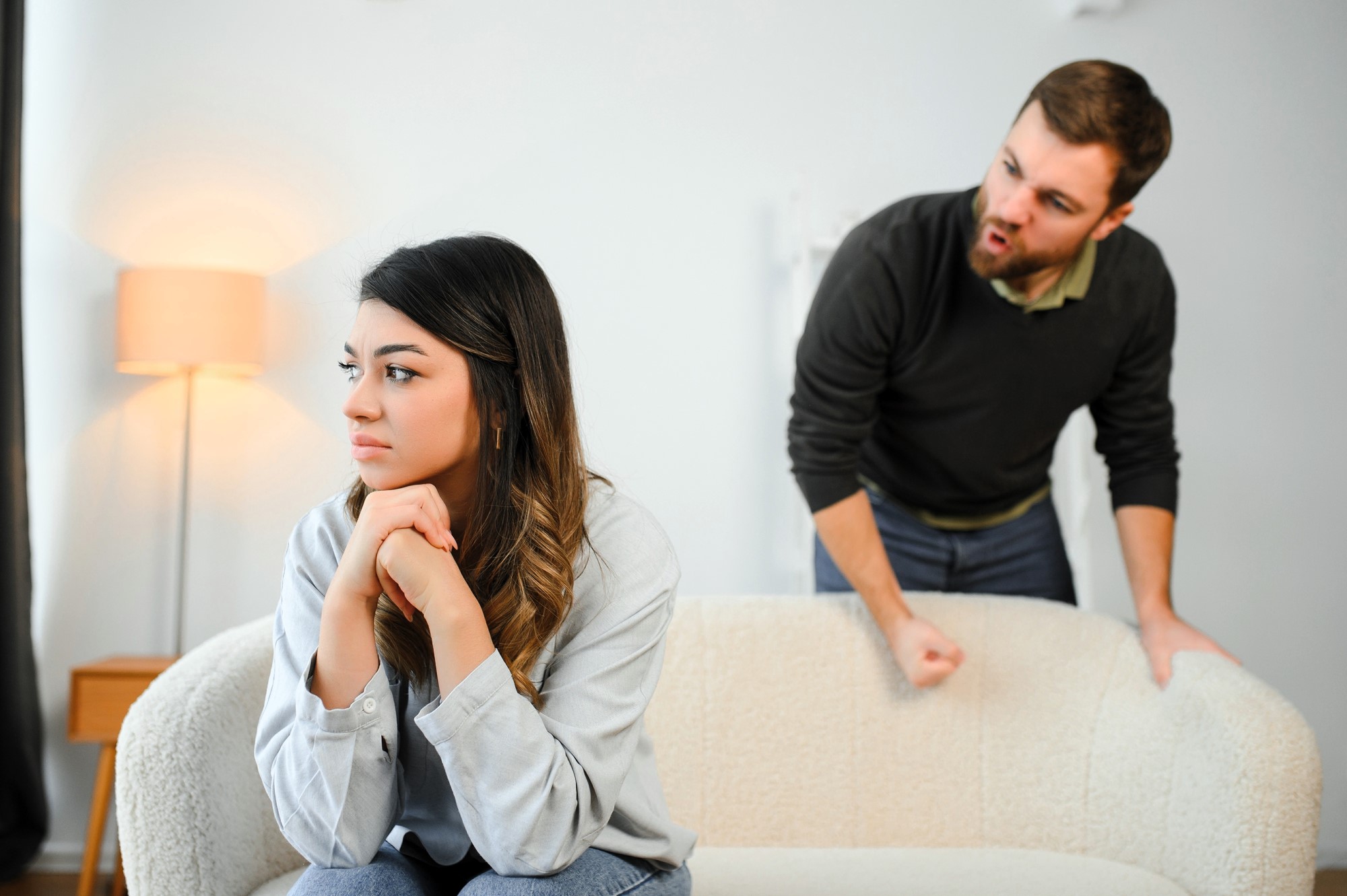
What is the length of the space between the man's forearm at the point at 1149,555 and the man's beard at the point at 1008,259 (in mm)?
431

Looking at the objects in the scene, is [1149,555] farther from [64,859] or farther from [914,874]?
[64,859]

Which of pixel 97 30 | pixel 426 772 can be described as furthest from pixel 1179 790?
pixel 97 30

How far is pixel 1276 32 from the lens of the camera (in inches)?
103

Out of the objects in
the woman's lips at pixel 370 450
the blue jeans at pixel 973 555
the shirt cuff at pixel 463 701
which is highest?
the woman's lips at pixel 370 450

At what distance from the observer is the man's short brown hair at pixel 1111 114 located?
137cm

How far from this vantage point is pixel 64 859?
101 inches

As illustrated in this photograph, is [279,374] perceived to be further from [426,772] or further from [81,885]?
[426,772]

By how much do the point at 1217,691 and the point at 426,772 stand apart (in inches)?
40.1

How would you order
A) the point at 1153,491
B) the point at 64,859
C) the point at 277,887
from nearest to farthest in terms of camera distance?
the point at 277,887 < the point at 1153,491 < the point at 64,859

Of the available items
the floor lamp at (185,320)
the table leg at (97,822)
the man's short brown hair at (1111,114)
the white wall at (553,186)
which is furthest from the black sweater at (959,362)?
the table leg at (97,822)

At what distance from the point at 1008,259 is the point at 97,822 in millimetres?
2221

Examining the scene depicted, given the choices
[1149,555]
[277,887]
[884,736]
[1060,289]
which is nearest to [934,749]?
[884,736]

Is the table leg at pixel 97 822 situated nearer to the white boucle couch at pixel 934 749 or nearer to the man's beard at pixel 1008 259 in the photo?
the white boucle couch at pixel 934 749

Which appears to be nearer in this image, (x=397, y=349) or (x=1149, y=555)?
(x=397, y=349)
